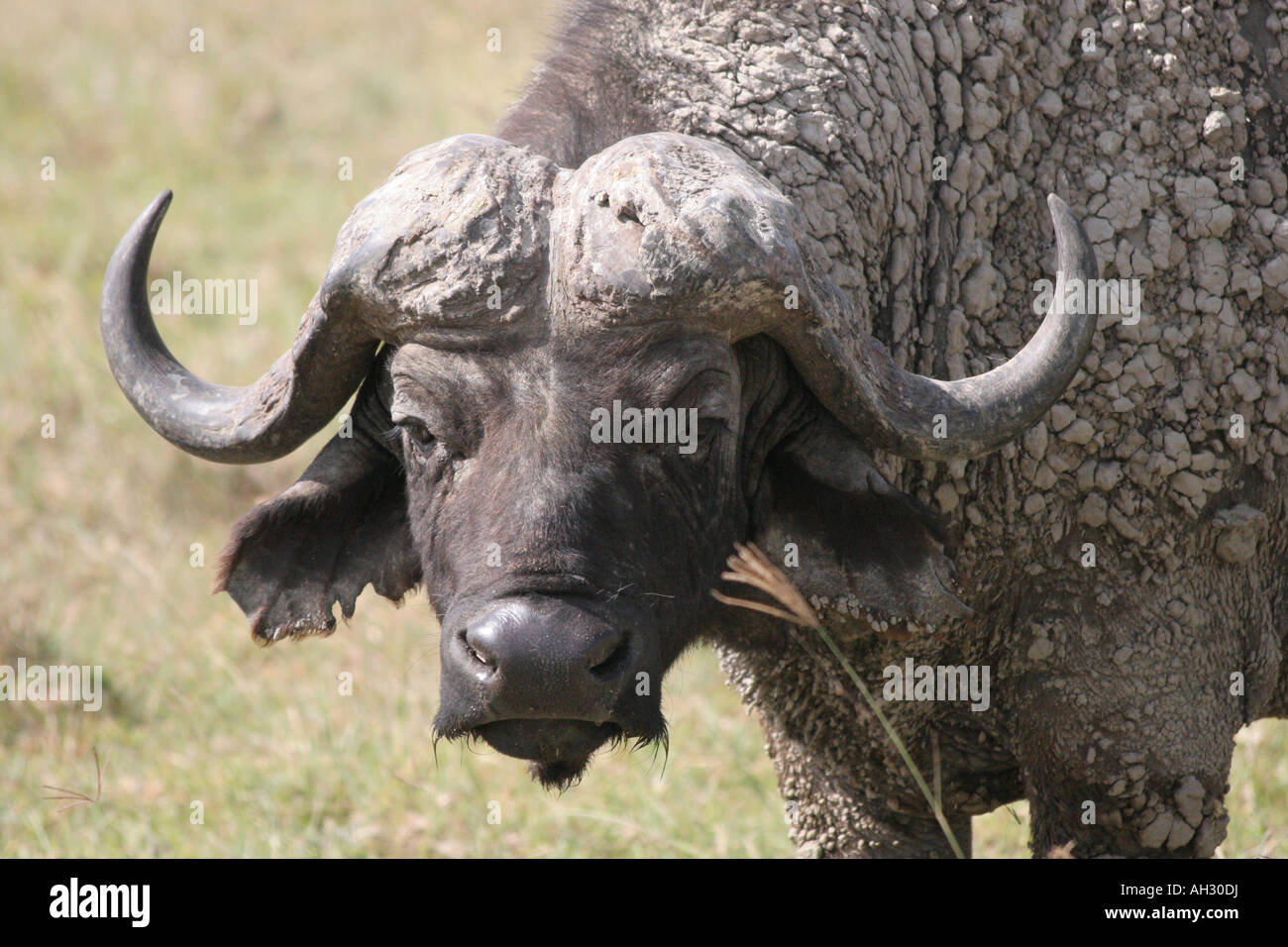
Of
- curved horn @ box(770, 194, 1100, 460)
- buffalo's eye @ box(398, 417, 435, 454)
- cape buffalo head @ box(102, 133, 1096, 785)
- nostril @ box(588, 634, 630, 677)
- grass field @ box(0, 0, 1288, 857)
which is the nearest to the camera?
nostril @ box(588, 634, 630, 677)

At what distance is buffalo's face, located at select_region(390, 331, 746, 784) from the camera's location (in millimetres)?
3439

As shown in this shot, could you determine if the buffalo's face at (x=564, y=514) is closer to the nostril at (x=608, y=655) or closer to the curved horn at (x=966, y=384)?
the nostril at (x=608, y=655)

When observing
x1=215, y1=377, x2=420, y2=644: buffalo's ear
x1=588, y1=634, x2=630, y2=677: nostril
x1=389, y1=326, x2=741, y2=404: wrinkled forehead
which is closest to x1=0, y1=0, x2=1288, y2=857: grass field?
x1=215, y1=377, x2=420, y2=644: buffalo's ear

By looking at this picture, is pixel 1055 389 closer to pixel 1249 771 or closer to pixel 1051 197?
pixel 1051 197

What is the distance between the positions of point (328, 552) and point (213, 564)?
39 centimetres

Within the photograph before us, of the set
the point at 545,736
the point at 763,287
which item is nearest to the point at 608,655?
the point at 545,736

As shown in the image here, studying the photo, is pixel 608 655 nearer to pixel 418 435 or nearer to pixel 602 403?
pixel 602 403

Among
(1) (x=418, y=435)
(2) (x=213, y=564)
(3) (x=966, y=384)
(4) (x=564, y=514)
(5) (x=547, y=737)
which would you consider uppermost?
(3) (x=966, y=384)

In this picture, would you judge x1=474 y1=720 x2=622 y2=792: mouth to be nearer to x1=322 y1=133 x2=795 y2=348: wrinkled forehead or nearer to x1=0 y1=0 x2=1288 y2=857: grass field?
x1=322 y1=133 x2=795 y2=348: wrinkled forehead

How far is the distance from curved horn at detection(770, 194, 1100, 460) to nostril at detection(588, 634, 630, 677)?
907 mm

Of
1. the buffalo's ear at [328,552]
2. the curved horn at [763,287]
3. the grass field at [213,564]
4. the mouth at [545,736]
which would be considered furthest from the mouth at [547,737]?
the grass field at [213,564]

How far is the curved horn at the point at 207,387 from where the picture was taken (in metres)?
4.02

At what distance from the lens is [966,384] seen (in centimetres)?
383
